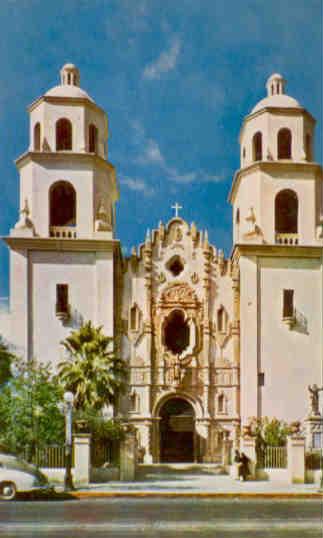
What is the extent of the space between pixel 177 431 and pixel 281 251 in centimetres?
1049

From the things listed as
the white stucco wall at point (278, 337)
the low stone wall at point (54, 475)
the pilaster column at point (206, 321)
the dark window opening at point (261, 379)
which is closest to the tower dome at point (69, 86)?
the pilaster column at point (206, 321)

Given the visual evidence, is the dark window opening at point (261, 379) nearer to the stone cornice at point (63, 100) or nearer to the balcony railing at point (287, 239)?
the balcony railing at point (287, 239)

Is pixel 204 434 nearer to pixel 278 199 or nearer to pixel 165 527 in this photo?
pixel 278 199

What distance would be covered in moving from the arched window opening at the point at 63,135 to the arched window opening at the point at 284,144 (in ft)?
36.3

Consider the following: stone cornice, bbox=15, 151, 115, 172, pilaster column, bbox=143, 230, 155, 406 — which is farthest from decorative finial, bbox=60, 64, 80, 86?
pilaster column, bbox=143, 230, 155, 406

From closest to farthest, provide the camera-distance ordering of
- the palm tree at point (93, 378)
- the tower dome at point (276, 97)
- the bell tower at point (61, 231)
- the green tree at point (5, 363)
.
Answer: the palm tree at point (93, 378) < the green tree at point (5, 363) < the bell tower at point (61, 231) < the tower dome at point (276, 97)

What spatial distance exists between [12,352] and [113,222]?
10.2 metres

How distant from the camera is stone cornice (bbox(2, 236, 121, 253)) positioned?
39125 millimetres

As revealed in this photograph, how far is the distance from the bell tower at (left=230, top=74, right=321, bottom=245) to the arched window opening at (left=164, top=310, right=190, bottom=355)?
196 inches

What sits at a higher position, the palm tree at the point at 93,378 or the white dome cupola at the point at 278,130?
the white dome cupola at the point at 278,130

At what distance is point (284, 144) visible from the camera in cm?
4234

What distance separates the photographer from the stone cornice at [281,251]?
131 ft

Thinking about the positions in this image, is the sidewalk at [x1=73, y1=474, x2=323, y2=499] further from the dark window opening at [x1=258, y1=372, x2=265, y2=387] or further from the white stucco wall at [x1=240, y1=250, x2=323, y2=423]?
the dark window opening at [x1=258, y1=372, x2=265, y2=387]

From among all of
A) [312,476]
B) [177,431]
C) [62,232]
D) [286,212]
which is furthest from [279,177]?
[312,476]
